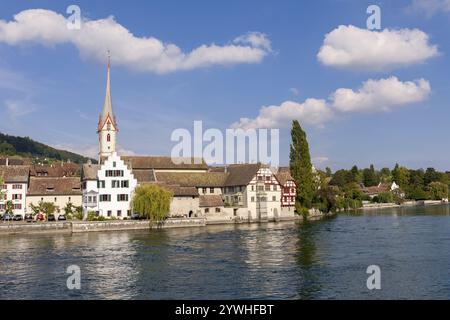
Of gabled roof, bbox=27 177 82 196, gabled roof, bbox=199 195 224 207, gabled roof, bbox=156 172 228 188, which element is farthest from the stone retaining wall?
gabled roof, bbox=156 172 228 188

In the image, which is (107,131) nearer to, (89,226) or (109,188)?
(109,188)

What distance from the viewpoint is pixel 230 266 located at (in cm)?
3738

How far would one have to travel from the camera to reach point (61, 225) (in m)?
68.9

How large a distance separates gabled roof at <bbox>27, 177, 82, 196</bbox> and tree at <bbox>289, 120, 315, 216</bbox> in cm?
4037

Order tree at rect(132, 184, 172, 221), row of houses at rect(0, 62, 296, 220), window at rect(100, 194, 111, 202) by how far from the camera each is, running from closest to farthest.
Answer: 1. tree at rect(132, 184, 172, 221)
2. window at rect(100, 194, 111, 202)
3. row of houses at rect(0, 62, 296, 220)

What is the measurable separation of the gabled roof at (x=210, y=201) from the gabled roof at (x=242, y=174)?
5395 mm

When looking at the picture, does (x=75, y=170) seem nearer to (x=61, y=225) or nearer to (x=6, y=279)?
(x=61, y=225)

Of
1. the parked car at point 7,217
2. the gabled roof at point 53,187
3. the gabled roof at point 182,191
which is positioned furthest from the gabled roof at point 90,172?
the parked car at point 7,217

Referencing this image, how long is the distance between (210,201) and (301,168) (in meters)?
20.1

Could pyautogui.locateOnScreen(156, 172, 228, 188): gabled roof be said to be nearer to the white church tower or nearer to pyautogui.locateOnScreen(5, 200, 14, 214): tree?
the white church tower

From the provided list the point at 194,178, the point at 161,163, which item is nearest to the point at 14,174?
the point at 161,163

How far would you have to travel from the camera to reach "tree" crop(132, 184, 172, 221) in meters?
74.2
